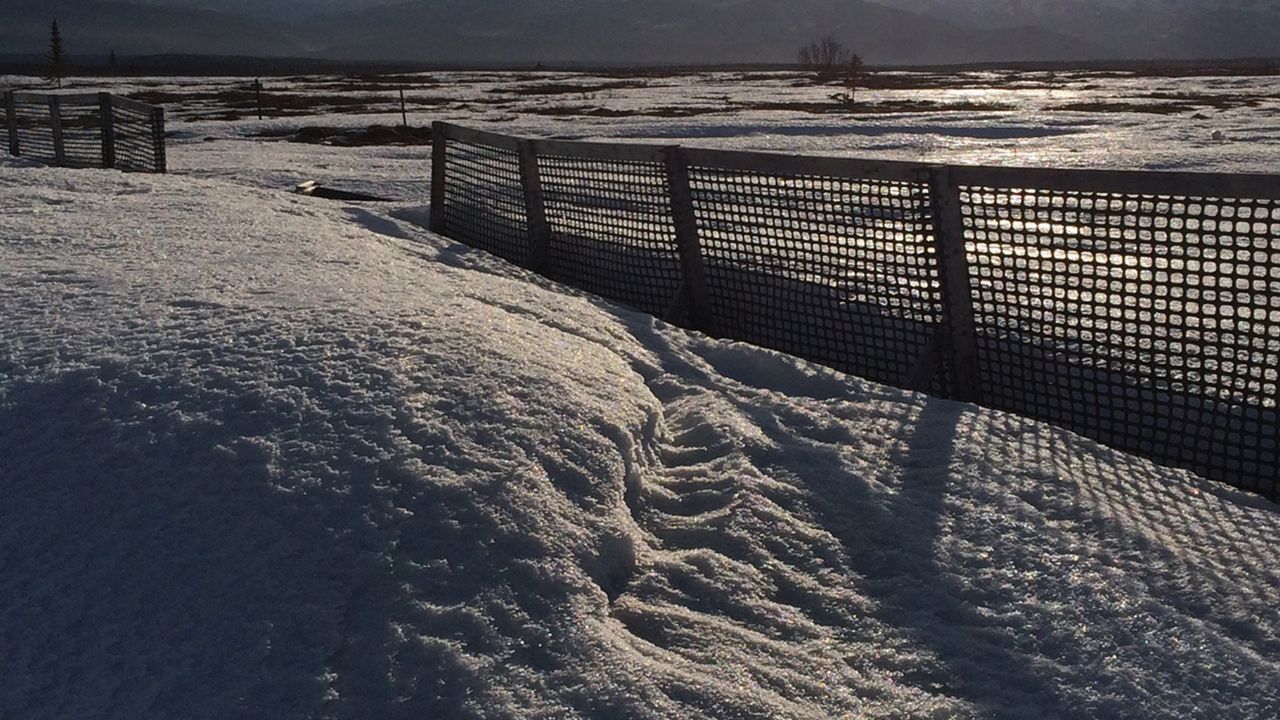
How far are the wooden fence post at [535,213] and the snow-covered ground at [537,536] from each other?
119 inches

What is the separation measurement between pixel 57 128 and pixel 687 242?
1199 centimetres

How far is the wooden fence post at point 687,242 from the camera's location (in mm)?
6164

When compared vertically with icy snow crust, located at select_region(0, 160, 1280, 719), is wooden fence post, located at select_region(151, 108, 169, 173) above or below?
above

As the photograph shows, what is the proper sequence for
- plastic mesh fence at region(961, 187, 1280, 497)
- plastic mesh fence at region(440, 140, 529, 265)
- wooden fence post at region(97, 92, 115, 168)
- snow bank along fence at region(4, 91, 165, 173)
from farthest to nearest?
wooden fence post at region(97, 92, 115, 168) < snow bank along fence at region(4, 91, 165, 173) < plastic mesh fence at region(440, 140, 529, 265) < plastic mesh fence at region(961, 187, 1280, 497)

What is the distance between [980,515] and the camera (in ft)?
10.9

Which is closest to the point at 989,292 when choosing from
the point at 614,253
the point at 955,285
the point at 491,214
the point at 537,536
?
the point at 955,285

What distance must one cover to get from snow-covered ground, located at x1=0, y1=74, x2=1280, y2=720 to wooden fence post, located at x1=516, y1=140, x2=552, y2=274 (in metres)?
3.02

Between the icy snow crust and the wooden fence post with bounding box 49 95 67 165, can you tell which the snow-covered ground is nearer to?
the icy snow crust

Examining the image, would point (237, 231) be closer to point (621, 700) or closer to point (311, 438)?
point (311, 438)

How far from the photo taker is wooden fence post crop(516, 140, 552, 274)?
746 centimetres

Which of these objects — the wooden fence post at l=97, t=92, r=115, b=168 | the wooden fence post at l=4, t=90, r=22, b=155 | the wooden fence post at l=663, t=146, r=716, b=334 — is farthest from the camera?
the wooden fence post at l=4, t=90, r=22, b=155

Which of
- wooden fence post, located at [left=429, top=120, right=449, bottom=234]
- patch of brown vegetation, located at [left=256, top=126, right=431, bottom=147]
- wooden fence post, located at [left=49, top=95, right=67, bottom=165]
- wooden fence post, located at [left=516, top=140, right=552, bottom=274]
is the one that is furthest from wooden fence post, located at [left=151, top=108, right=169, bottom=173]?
patch of brown vegetation, located at [left=256, top=126, right=431, bottom=147]

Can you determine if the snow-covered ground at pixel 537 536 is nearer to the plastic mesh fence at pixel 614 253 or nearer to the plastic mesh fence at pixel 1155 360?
the plastic mesh fence at pixel 1155 360

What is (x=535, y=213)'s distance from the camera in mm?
7473
